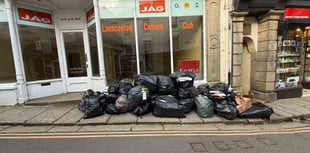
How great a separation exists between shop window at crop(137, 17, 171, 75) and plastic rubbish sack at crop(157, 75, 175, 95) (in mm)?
1376

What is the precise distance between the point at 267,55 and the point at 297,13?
2.04 m

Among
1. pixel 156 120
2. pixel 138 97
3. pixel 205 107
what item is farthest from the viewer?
pixel 138 97

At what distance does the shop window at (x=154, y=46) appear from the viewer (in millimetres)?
5293

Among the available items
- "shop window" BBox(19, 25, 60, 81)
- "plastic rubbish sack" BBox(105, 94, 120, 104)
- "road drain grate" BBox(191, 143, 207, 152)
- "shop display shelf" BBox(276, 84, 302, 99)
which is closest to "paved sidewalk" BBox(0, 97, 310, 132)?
"plastic rubbish sack" BBox(105, 94, 120, 104)

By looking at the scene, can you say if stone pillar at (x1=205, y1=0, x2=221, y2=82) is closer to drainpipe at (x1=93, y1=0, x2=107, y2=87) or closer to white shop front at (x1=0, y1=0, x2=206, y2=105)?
white shop front at (x1=0, y1=0, x2=206, y2=105)

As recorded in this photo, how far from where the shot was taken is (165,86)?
4.10 m

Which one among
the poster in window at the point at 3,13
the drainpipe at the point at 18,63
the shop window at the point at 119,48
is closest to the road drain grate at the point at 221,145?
the shop window at the point at 119,48

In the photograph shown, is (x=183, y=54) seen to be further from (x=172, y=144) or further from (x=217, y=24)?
(x=172, y=144)

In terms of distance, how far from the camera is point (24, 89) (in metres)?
4.92

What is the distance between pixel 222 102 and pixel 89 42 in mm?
5583

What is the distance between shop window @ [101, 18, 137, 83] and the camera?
5176mm

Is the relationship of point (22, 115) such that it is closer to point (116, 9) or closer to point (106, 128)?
point (106, 128)

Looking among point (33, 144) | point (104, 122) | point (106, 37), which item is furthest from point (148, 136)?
point (106, 37)

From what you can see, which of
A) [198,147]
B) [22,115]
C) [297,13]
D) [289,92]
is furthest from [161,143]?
[297,13]
